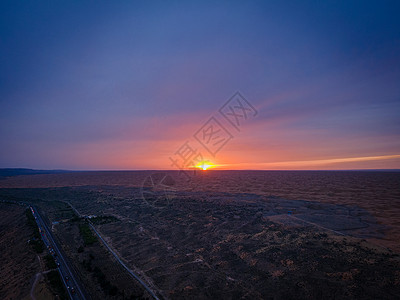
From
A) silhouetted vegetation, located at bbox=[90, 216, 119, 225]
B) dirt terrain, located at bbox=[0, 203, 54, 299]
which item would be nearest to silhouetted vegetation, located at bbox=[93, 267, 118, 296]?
dirt terrain, located at bbox=[0, 203, 54, 299]

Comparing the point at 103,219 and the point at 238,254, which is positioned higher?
the point at 238,254

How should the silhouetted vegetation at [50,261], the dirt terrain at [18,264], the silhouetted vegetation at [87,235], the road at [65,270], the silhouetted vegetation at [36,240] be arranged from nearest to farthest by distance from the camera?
the road at [65,270], the dirt terrain at [18,264], the silhouetted vegetation at [50,261], the silhouetted vegetation at [36,240], the silhouetted vegetation at [87,235]

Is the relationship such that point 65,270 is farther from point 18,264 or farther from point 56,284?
point 18,264

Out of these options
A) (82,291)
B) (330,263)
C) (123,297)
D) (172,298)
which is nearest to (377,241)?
(330,263)

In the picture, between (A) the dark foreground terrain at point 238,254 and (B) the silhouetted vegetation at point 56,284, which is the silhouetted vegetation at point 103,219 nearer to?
(A) the dark foreground terrain at point 238,254

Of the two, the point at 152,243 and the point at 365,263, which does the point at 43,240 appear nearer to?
the point at 152,243

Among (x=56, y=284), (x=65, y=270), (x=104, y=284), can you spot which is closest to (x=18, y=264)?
(x=65, y=270)

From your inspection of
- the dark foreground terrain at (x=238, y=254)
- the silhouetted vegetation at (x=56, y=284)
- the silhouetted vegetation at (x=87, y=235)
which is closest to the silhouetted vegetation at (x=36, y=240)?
the dark foreground terrain at (x=238, y=254)

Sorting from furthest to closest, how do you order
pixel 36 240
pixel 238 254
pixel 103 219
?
pixel 103 219, pixel 36 240, pixel 238 254

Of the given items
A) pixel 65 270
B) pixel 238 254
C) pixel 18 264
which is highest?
pixel 238 254

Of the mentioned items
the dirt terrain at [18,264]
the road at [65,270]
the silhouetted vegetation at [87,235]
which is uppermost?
the silhouetted vegetation at [87,235]

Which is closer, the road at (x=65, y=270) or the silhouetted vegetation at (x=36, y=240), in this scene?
the road at (x=65, y=270)
